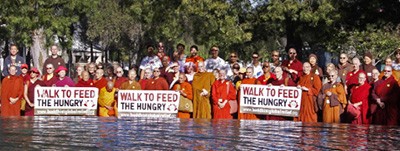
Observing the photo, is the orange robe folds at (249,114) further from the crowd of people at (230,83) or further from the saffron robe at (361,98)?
the saffron robe at (361,98)

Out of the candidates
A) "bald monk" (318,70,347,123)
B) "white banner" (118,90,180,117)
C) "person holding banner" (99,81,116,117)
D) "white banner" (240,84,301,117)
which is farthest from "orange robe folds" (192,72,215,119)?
"bald monk" (318,70,347,123)

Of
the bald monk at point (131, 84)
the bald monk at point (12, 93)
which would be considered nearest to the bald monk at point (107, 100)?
the bald monk at point (131, 84)

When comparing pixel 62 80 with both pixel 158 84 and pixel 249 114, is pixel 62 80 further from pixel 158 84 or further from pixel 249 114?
pixel 249 114

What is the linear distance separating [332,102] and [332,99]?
83 millimetres

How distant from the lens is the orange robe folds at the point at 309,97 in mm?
20281

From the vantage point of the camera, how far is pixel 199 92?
841 inches

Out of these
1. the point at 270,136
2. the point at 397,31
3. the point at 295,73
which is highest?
the point at 397,31

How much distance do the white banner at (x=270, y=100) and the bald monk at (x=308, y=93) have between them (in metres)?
0.13

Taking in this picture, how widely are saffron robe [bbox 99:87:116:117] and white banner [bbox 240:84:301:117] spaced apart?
3.12 metres

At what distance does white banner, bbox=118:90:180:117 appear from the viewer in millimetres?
21297

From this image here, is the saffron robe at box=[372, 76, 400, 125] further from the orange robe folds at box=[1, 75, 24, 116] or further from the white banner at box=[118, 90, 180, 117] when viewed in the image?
the orange robe folds at box=[1, 75, 24, 116]

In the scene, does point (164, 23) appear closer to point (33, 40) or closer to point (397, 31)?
point (33, 40)

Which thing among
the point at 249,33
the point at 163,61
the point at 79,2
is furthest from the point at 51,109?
the point at 79,2

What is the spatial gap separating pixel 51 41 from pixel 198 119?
81.6ft
